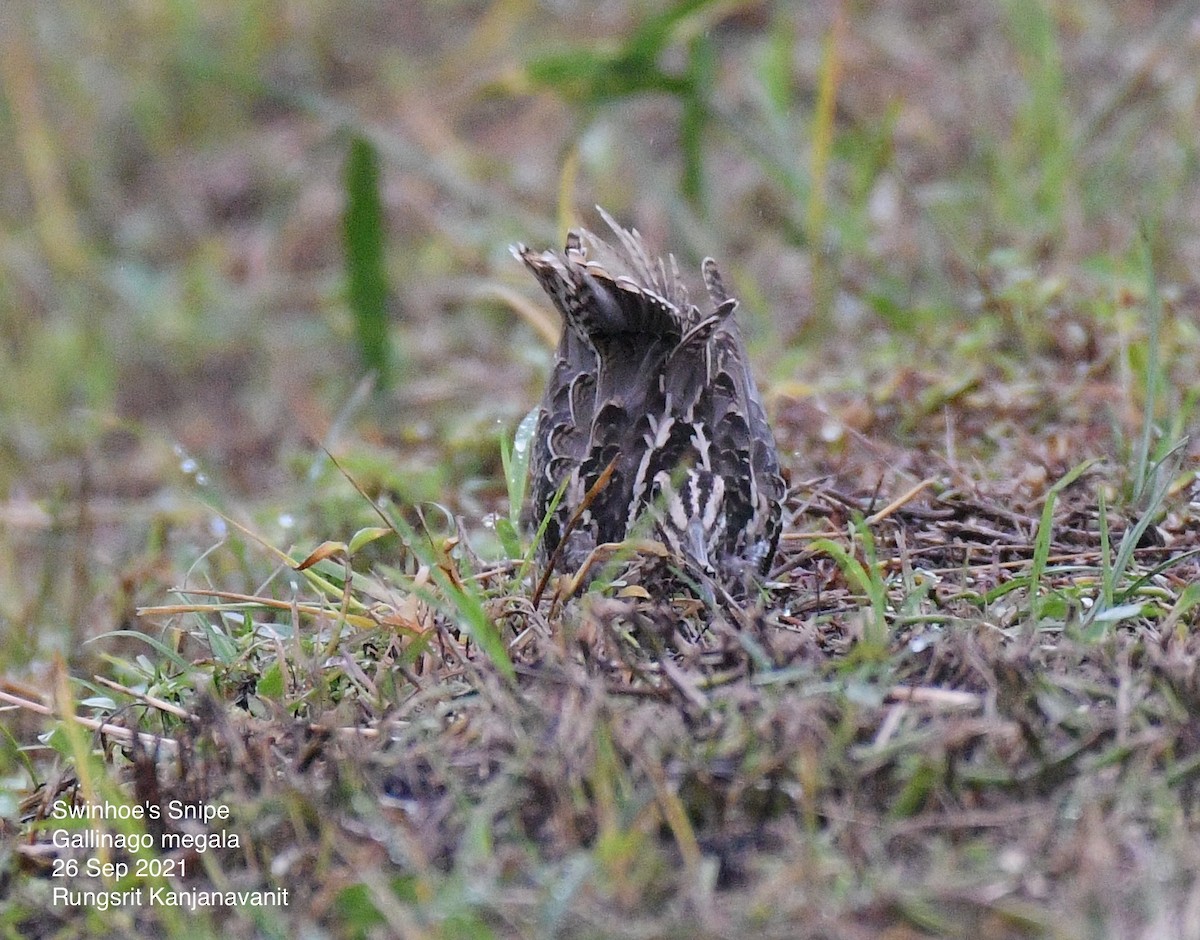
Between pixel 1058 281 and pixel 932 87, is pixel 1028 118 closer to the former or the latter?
pixel 932 87

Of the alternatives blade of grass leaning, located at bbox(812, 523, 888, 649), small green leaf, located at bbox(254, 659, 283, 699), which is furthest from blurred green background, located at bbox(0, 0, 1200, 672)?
blade of grass leaning, located at bbox(812, 523, 888, 649)

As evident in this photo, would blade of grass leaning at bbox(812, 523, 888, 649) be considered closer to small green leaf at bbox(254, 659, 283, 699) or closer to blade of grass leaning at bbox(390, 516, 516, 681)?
blade of grass leaning at bbox(390, 516, 516, 681)

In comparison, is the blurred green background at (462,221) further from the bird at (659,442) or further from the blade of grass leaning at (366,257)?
the bird at (659,442)

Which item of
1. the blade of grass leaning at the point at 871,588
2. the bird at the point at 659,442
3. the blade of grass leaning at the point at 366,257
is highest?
the blade of grass leaning at the point at 366,257

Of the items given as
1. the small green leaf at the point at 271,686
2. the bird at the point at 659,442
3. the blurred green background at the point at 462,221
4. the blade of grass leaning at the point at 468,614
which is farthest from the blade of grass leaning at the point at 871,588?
the blurred green background at the point at 462,221

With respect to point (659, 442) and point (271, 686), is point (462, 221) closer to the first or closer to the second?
point (659, 442)

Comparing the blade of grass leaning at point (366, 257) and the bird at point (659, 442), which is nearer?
the bird at point (659, 442)

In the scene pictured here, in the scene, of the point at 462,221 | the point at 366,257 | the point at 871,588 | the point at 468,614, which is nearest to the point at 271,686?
the point at 468,614
